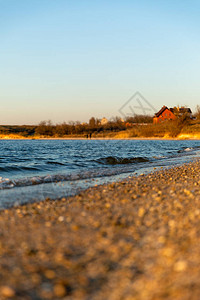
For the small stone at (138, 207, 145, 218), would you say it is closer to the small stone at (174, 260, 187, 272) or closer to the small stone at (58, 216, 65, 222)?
the small stone at (58, 216, 65, 222)

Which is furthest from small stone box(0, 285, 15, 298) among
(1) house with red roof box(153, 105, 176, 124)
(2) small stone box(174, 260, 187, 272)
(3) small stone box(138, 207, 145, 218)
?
(1) house with red roof box(153, 105, 176, 124)

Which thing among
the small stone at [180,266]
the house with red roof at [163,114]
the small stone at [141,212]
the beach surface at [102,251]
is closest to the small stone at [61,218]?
the beach surface at [102,251]

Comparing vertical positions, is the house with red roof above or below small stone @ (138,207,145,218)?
above

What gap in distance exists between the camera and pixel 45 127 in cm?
10488

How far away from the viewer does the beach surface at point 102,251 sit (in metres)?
2.59

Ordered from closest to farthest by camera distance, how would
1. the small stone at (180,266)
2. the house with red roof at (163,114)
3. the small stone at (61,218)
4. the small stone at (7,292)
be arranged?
the small stone at (7,292), the small stone at (180,266), the small stone at (61,218), the house with red roof at (163,114)

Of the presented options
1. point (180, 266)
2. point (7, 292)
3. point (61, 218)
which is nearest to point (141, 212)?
point (61, 218)

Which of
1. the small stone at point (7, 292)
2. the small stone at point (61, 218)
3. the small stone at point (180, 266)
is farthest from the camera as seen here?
the small stone at point (61, 218)

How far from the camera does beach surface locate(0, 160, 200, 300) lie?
102 inches

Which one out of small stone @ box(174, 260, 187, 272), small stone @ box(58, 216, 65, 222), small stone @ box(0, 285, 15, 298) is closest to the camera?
small stone @ box(0, 285, 15, 298)

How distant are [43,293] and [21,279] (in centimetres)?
40

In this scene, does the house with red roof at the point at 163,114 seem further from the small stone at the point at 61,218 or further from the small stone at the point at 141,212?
the small stone at the point at 61,218

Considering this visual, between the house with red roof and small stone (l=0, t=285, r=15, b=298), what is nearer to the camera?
small stone (l=0, t=285, r=15, b=298)

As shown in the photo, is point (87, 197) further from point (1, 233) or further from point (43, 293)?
point (43, 293)
